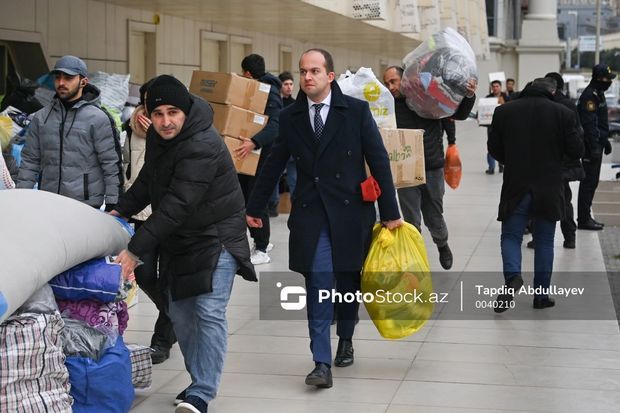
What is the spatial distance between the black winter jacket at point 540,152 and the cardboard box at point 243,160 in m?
2.93

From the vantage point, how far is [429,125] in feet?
31.6

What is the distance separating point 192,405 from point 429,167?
4.69 m

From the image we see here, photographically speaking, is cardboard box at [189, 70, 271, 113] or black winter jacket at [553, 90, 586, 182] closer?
cardboard box at [189, 70, 271, 113]

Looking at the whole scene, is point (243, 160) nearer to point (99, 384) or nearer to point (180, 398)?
point (180, 398)

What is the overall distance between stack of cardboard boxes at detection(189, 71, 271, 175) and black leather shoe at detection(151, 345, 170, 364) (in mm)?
3659

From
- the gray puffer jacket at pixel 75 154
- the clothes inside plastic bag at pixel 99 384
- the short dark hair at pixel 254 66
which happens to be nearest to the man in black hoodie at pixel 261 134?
the short dark hair at pixel 254 66

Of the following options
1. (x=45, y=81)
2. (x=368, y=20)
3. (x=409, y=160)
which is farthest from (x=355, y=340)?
(x=368, y=20)

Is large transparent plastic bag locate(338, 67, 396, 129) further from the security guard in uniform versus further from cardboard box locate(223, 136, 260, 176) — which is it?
the security guard in uniform

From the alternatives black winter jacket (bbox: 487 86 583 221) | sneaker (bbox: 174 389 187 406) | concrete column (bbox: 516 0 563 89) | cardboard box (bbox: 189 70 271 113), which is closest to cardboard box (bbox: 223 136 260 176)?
cardboard box (bbox: 189 70 271 113)

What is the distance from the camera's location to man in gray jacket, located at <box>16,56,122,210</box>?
7090 millimetres

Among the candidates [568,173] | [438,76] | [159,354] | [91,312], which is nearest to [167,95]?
[91,312]

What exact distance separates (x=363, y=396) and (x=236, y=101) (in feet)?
15.5

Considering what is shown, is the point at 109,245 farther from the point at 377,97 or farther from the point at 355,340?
the point at 377,97

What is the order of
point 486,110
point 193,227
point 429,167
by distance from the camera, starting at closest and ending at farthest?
point 193,227 < point 429,167 < point 486,110
